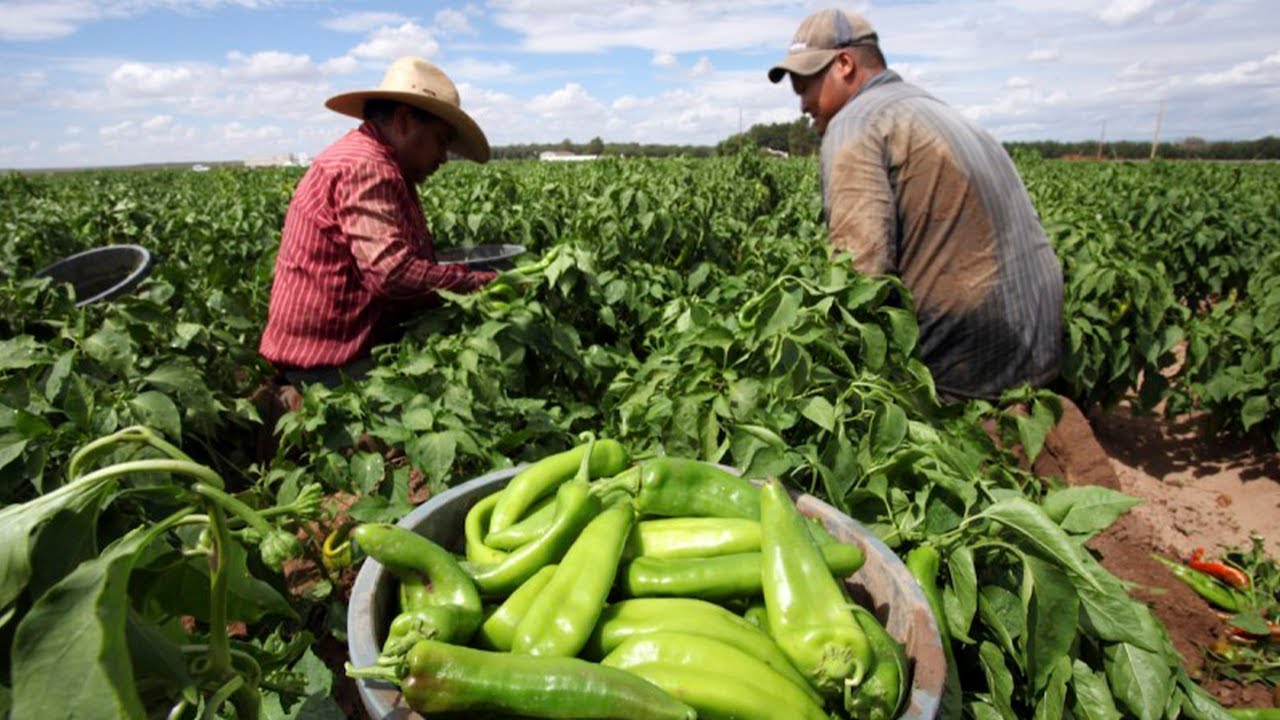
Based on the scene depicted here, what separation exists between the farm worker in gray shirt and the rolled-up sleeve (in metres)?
1.83

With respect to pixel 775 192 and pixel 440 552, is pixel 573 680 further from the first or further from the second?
pixel 775 192

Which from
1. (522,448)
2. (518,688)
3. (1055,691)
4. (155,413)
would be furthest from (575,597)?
(155,413)

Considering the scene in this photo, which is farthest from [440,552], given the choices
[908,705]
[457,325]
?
[457,325]

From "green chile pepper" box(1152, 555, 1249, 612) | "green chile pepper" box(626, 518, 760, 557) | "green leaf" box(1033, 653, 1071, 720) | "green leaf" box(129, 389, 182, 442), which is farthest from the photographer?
"green chile pepper" box(1152, 555, 1249, 612)

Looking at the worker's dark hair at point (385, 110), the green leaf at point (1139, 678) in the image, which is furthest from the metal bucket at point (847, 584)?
the worker's dark hair at point (385, 110)

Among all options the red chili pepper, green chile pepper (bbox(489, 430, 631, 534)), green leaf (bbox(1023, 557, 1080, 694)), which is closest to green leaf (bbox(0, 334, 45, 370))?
green chile pepper (bbox(489, 430, 631, 534))

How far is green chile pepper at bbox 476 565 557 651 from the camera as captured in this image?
4.43 ft

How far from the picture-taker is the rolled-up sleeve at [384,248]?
3.48 metres

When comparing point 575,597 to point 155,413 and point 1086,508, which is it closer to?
point 1086,508

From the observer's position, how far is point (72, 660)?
806 millimetres

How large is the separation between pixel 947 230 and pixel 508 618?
2947 millimetres

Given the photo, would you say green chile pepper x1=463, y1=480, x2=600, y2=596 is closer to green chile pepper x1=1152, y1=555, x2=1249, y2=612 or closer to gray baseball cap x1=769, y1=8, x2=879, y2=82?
gray baseball cap x1=769, y1=8, x2=879, y2=82

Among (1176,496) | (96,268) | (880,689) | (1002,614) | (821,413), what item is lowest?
(1176,496)

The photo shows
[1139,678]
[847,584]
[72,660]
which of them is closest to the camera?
[72,660]
